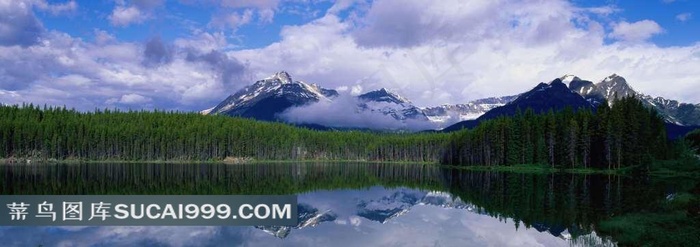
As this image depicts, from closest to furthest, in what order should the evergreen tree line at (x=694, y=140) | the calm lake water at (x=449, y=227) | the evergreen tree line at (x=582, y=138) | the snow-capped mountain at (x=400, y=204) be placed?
the calm lake water at (x=449, y=227) < the snow-capped mountain at (x=400, y=204) < the evergreen tree line at (x=694, y=140) < the evergreen tree line at (x=582, y=138)

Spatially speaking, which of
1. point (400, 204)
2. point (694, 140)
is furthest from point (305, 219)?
point (694, 140)

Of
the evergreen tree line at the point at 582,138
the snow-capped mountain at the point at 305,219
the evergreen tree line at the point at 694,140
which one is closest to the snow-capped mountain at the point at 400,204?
the snow-capped mountain at the point at 305,219

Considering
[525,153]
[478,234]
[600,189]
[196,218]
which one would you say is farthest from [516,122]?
[196,218]

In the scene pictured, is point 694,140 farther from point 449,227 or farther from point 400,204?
point 449,227

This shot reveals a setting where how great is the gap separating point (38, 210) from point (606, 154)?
118470 mm

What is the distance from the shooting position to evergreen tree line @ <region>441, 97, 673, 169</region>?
117781 millimetres

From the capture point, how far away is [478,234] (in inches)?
1502

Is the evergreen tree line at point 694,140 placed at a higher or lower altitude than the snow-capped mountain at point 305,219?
higher

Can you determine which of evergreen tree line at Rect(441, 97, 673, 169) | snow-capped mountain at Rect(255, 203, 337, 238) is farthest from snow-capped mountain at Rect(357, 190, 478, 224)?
evergreen tree line at Rect(441, 97, 673, 169)

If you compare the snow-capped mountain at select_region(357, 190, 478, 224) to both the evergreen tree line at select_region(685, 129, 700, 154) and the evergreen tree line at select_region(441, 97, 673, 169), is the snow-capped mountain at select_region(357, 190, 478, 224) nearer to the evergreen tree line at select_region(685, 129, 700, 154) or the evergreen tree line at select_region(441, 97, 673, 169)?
the evergreen tree line at select_region(441, 97, 673, 169)

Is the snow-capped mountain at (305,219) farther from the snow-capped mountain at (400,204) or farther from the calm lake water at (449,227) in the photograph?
the snow-capped mountain at (400,204)

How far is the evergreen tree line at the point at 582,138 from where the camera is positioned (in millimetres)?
117781

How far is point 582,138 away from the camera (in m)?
126

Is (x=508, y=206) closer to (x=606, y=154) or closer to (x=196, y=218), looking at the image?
(x=196, y=218)
